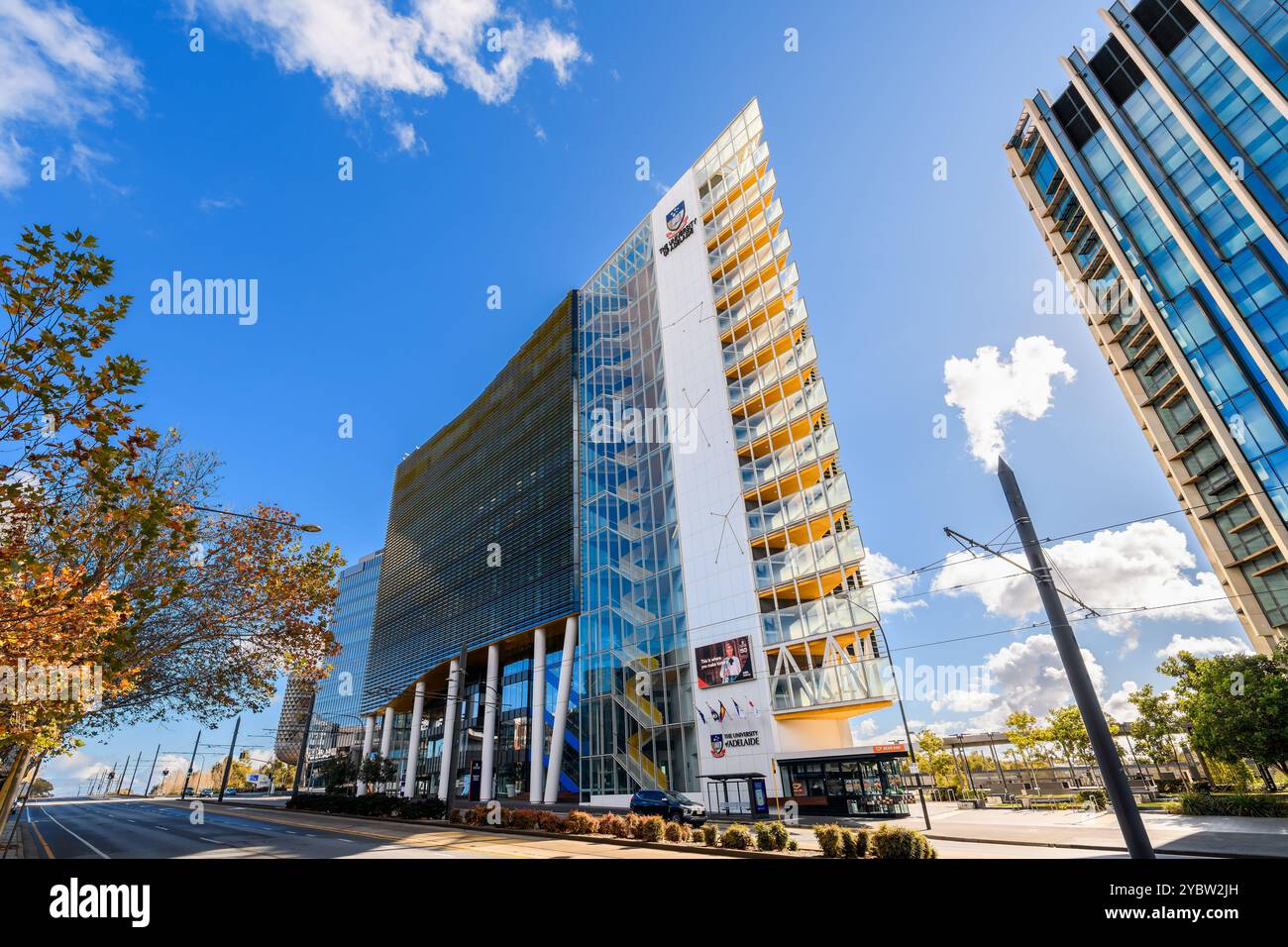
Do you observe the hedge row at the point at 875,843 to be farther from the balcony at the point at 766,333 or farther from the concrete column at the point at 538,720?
the balcony at the point at 766,333

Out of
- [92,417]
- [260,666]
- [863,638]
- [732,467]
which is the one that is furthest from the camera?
[732,467]

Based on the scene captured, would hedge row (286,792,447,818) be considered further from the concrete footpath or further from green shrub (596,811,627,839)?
the concrete footpath

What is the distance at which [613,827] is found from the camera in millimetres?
20234

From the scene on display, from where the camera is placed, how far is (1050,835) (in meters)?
19.1

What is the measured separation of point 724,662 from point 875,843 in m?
19.1

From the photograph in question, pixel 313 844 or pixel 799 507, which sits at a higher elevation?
pixel 799 507

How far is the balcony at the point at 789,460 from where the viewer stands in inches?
1384

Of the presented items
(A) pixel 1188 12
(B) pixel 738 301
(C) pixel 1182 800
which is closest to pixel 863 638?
(C) pixel 1182 800

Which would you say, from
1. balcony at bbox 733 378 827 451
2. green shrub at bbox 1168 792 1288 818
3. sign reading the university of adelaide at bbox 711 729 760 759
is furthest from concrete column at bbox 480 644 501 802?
green shrub at bbox 1168 792 1288 818

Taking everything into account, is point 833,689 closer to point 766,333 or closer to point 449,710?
point 766,333

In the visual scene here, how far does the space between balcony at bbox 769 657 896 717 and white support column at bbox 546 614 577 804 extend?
15.8 meters

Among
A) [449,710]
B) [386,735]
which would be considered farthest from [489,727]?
[386,735]
